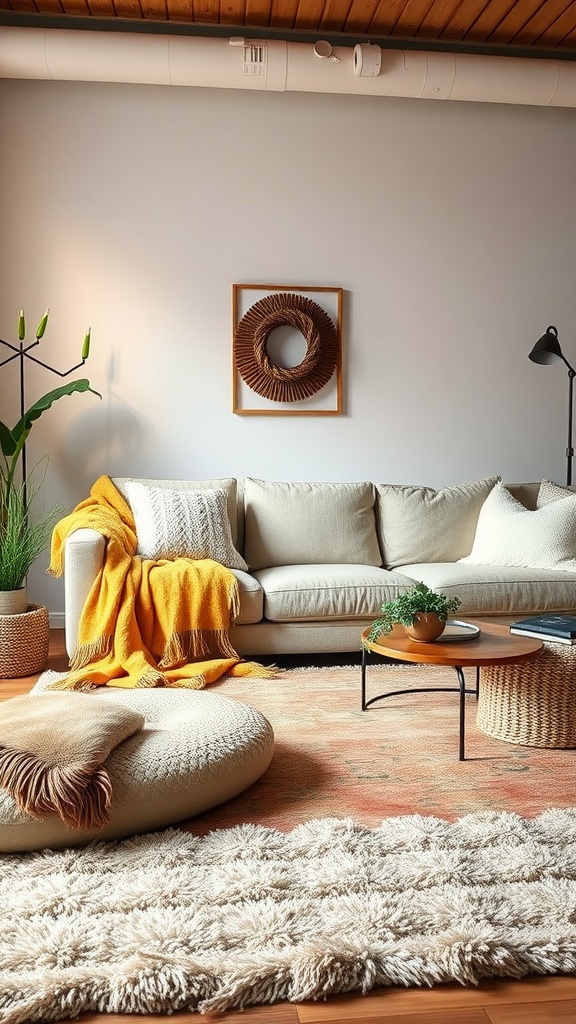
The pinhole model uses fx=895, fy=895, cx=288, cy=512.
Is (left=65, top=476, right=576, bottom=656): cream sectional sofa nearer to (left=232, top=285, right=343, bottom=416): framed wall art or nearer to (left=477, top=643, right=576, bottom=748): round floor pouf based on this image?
(left=232, top=285, right=343, bottom=416): framed wall art

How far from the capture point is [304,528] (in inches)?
174

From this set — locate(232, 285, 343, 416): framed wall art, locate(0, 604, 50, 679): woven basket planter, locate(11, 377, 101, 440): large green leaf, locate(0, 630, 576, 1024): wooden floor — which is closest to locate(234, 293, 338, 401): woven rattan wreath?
locate(232, 285, 343, 416): framed wall art

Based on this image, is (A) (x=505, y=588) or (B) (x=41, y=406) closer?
(A) (x=505, y=588)

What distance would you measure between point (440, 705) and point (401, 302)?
251 centimetres

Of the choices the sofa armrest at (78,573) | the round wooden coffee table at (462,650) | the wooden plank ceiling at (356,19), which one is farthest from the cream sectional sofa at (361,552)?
the wooden plank ceiling at (356,19)

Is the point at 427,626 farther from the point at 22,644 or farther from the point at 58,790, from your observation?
the point at 22,644

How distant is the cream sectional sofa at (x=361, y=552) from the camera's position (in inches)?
153

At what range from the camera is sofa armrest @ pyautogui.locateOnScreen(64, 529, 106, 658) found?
3697 mm

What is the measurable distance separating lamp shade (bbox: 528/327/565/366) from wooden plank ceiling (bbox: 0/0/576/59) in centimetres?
153

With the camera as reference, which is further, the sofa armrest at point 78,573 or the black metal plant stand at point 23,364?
the black metal plant stand at point 23,364

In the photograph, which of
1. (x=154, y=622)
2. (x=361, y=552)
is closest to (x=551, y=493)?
(x=361, y=552)

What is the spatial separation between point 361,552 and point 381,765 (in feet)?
6.15

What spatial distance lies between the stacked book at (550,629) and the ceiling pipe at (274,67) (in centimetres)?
303

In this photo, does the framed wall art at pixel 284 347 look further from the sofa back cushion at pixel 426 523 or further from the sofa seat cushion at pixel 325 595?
the sofa seat cushion at pixel 325 595
